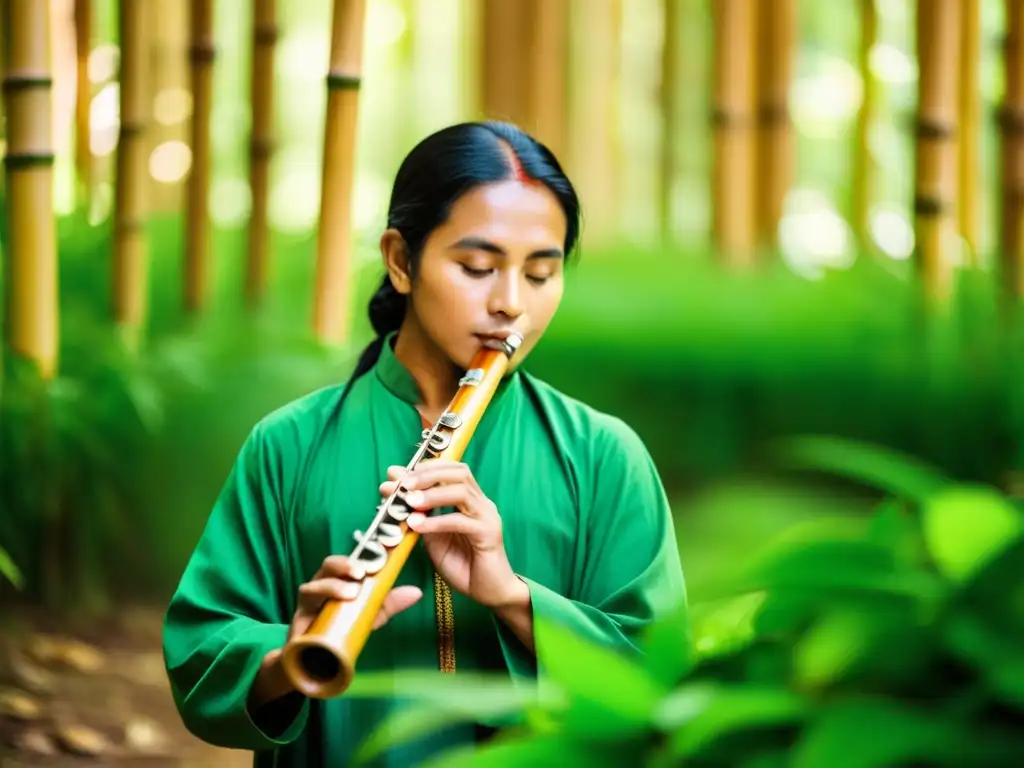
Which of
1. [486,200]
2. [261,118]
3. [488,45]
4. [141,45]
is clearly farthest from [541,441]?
[488,45]


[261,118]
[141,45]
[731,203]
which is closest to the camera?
[141,45]

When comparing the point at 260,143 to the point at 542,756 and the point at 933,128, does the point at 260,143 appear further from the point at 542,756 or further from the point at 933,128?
the point at 542,756

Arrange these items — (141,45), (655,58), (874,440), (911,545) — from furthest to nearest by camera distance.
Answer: (655,58), (874,440), (141,45), (911,545)

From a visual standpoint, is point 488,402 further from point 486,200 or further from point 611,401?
point 611,401

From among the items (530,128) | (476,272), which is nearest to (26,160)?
(476,272)

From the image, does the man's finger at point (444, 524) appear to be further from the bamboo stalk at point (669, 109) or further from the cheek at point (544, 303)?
the bamboo stalk at point (669, 109)

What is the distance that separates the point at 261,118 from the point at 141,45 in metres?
0.45

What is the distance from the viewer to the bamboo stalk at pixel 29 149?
2.29 m

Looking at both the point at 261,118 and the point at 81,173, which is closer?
the point at 261,118

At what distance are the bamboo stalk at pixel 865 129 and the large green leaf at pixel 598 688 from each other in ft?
13.2

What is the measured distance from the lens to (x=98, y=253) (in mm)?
3527

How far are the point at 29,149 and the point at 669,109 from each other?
3.25m

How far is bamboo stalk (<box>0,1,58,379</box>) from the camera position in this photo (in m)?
2.29

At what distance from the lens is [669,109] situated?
5.12 meters
